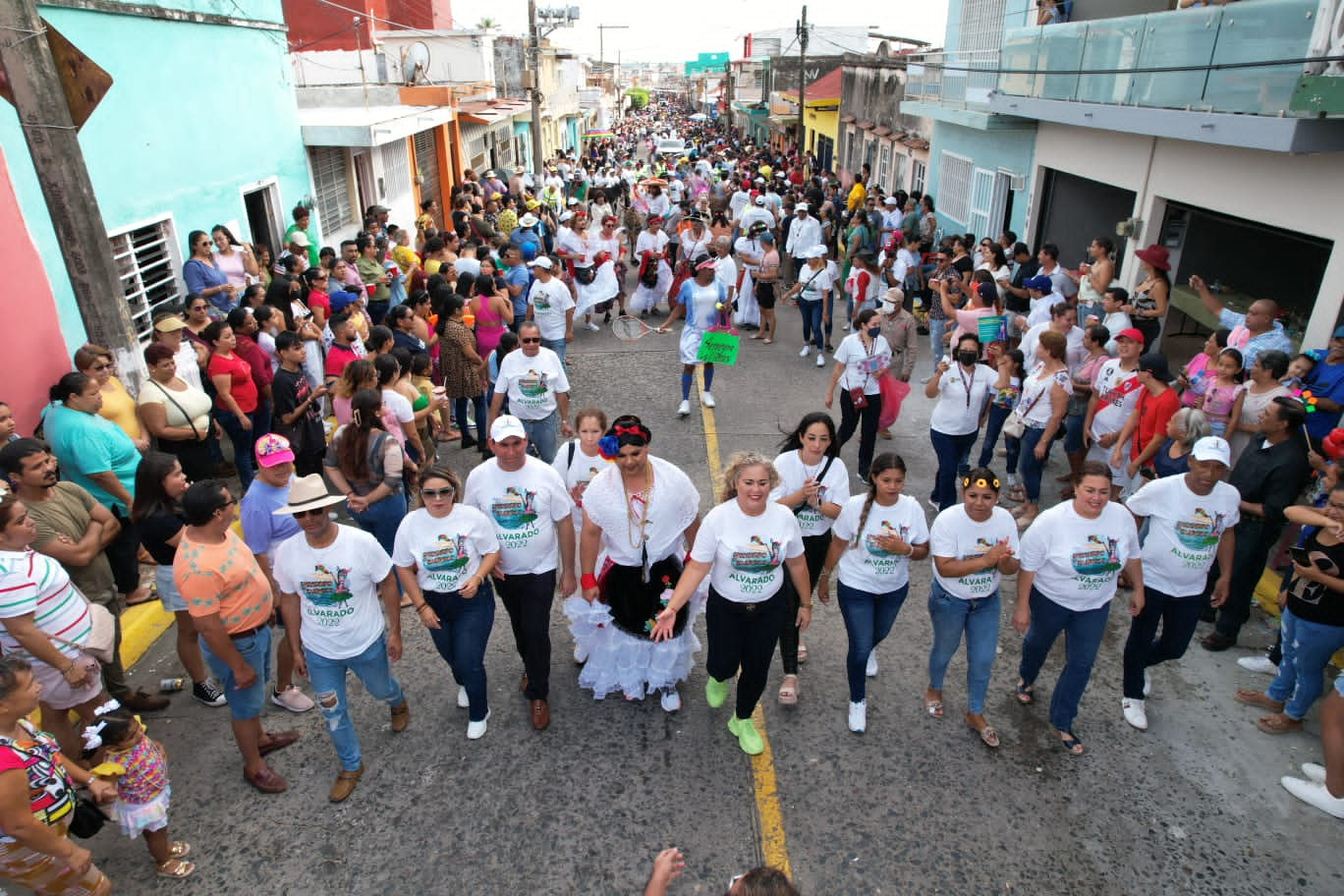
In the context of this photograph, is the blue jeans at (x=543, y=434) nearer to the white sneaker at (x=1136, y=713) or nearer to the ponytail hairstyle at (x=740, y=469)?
the ponytail hairstyle at (x=740, y=469)

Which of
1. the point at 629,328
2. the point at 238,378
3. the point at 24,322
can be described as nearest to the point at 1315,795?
the point at 238,378

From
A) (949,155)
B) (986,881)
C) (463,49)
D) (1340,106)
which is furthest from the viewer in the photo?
(463,49)

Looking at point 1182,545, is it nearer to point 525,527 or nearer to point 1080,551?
point 1080,551

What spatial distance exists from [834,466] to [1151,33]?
7345 mm

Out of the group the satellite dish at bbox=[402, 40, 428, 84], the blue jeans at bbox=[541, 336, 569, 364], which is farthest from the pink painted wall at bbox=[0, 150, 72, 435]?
the satellite dish at bbox=[402, 40, 428, 84]

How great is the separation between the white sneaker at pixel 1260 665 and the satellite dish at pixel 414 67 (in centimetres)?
2432

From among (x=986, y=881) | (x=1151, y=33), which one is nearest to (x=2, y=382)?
(x=986, y=881)

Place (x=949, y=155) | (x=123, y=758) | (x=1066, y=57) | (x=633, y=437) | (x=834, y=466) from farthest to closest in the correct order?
(x=949, y=155)
(x=1066, y=57)
(x=834, y=466)
(x=633, y=437)
(x=123, y=758)

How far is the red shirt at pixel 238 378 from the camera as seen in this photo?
653 centimetres

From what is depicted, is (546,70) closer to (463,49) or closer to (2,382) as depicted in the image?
(463,49)

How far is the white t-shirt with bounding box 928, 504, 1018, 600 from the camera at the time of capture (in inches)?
163

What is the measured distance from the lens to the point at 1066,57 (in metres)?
10.5

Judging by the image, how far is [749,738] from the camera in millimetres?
4391

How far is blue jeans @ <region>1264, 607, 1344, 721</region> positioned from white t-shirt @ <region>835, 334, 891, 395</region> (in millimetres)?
3468
